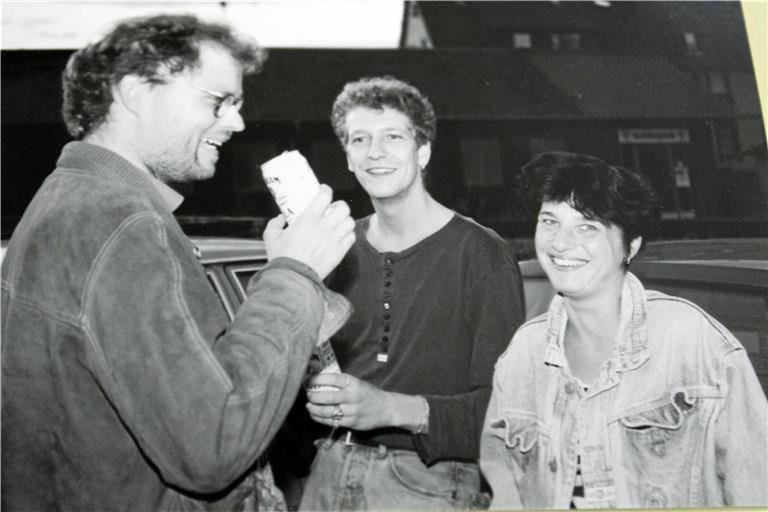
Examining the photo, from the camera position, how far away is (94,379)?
943 millimetres

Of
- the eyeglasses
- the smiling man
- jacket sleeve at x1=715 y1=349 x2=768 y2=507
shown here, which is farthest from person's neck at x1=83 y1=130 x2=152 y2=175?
jacket sleeve at x1=715 y1=349 x2=768 y2=507

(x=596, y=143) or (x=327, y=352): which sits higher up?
(x=596, y=143)

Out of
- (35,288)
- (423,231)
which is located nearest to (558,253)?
(423,231)

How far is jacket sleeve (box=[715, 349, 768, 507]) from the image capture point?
4.50 ft

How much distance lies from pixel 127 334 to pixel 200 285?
14 centimetres

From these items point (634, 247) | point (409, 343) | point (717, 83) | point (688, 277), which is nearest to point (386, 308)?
point (409, 343)

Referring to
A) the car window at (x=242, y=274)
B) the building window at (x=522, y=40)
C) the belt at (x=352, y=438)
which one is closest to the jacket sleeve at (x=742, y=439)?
the belt at (x=352, y=438)

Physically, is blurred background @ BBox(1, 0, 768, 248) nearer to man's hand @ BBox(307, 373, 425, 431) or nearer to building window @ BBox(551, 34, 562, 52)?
building window @ BBox(551, 34, 562, 52)

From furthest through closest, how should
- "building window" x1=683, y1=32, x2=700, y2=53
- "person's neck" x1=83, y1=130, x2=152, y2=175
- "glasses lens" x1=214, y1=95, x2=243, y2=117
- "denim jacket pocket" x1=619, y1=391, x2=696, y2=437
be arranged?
"building window" x1=683, y1=32, x2=700, y2=53 < "denim jacket pocket" x1=619, y1=391, x2=696, y2=437 < "glasses lens" x1=214, y1=95, x2=243, y2=117 < "person's neck" x1=83, y1=130, x2=152, y2=175

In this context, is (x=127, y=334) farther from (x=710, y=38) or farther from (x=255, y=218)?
(x=710, y=38)

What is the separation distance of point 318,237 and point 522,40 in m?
0.89

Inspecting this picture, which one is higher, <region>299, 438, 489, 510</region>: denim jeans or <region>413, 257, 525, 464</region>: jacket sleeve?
<region>413, 257, 525, 464</region>: jacket sleeve

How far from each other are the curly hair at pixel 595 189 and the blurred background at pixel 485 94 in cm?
4

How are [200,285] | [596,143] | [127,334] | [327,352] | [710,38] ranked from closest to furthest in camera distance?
[127,334]
[200,285]
[327,352]
[596,143]
[710,38]
